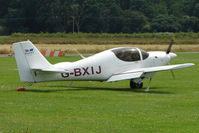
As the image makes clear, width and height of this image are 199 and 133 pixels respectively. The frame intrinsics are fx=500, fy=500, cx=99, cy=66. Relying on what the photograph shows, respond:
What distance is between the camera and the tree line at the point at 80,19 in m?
106

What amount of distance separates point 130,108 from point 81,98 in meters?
2.51

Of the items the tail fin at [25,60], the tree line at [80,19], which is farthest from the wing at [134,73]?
the tree line at [80,19]

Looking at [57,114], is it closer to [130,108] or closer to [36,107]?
[36,107]

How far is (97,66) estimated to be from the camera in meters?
18.4

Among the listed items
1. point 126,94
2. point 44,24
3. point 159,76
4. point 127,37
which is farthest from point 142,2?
point 126,94

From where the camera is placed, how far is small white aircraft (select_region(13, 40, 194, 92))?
17.3 metres

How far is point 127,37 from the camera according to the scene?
8788 cm

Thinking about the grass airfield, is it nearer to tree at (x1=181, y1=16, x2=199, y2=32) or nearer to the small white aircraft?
the small white aircraft

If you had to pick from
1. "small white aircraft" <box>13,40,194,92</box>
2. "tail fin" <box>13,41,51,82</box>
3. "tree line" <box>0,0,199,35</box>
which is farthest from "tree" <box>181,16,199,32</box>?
"tail fin" <box>13,41,51,82</box>

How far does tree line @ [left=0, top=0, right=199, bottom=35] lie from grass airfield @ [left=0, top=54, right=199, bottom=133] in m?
86.2

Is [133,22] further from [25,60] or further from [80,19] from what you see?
[25,60]

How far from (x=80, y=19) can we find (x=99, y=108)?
311ft

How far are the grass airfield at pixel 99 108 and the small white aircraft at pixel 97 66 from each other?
54 cm

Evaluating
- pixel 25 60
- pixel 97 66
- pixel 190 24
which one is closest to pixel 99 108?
pixel 25 60
